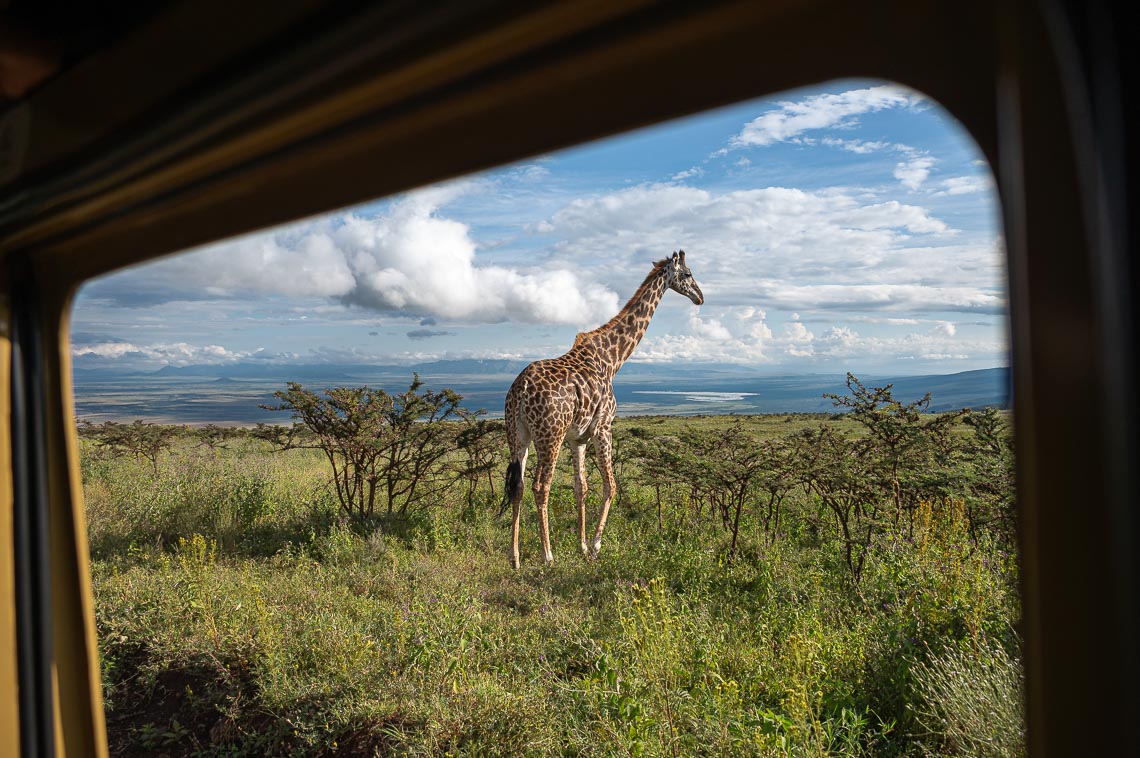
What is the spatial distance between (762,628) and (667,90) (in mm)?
3207

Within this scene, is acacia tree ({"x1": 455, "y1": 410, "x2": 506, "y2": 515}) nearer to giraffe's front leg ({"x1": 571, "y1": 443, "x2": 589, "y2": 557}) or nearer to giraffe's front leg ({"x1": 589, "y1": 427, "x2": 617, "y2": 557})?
giraffe's front leg ({"x1": 571, "y1": 443, "x2": 589, "y2": 557})

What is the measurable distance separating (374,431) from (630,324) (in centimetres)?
270

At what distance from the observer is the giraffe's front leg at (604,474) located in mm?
5461

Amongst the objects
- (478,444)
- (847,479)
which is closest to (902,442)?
(847,479)

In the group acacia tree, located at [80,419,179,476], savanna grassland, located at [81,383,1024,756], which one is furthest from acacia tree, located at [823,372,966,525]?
acacia tree, located at [80,419,179,476]

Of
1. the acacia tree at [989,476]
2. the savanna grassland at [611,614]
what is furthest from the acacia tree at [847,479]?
the acacia tree at [989,476]

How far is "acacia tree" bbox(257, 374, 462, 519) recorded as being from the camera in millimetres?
5832

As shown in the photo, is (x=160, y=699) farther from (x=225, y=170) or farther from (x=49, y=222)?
(x=225, y=170)

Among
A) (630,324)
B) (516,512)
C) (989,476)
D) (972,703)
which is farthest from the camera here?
(630,324)

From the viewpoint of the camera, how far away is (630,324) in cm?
681

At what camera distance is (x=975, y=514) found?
4352 millimetres

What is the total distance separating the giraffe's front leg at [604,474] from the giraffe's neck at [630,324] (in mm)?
830

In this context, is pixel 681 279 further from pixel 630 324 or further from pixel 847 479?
pixel 847 479

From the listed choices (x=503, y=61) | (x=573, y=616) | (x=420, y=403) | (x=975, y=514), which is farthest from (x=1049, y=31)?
(x=420, y=403)
